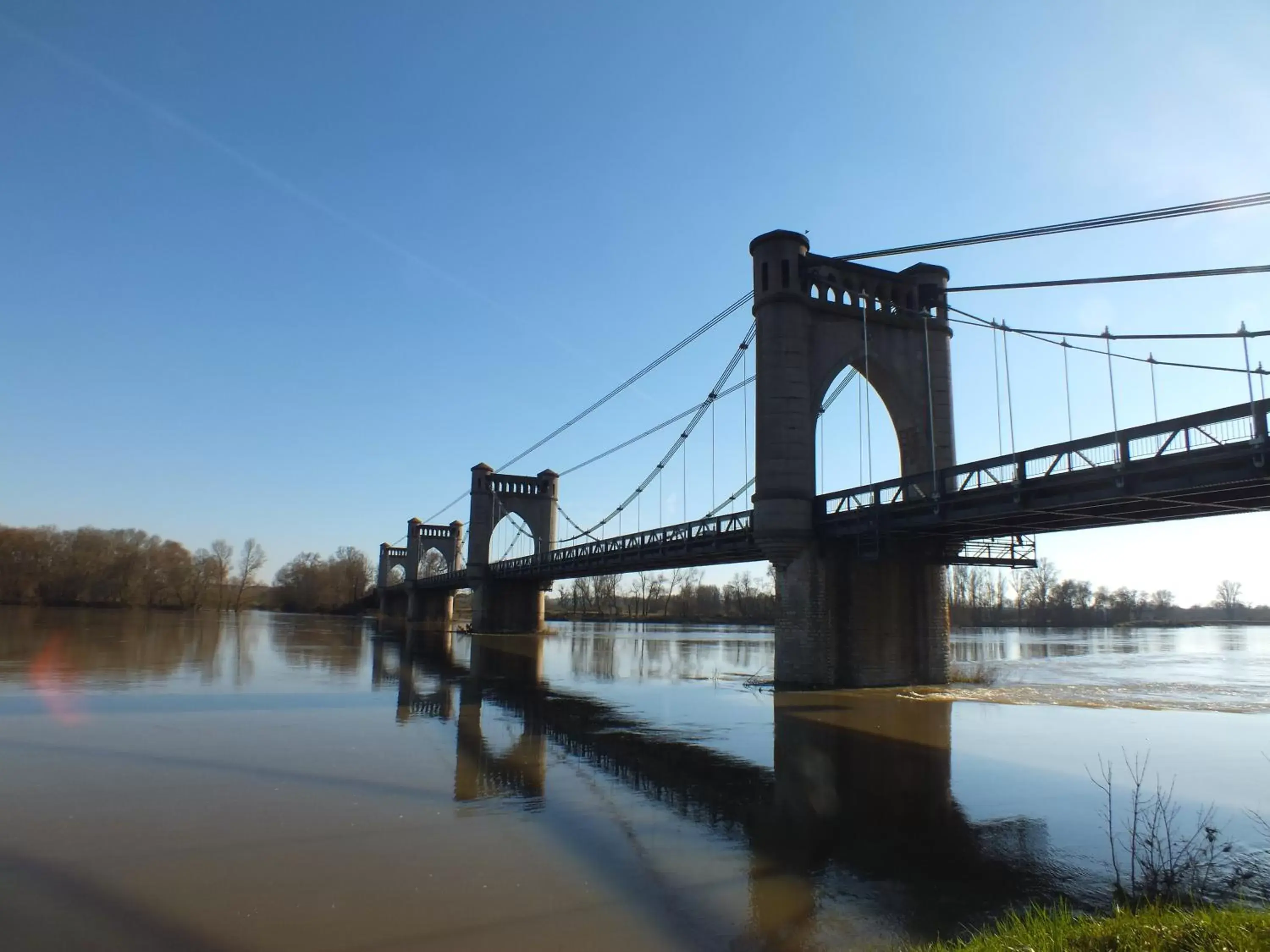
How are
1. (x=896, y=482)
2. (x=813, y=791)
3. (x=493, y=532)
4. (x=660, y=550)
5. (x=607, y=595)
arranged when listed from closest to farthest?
(x=813, y=791) < (x=896, y=482) < (x=660, y=550) < (x=493, y=532) < (x=607, y=595)

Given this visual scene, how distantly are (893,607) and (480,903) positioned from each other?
863 inches

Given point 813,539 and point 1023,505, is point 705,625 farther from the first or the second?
point 1023,505

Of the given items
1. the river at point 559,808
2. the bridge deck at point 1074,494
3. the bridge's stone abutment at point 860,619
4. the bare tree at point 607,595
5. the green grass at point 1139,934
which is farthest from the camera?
the bare tree at point 607,595

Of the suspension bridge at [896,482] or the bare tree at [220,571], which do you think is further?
the bare tree at [220,571]

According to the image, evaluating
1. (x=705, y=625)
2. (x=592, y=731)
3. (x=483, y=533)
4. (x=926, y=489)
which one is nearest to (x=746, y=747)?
(x=592, y=731)

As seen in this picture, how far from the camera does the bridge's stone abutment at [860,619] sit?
84.0 ft

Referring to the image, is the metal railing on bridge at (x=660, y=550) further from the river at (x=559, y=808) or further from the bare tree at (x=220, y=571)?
the bare tree at (x=220, y=571)

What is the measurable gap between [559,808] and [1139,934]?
7040 mm

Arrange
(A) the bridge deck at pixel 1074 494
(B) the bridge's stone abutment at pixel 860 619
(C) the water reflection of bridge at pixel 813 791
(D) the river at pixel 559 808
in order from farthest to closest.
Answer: (B) the bridge's stone abutment at pixel 860 619
(A) the bridge deck at pixel 1074 494
(C) the water reflection of bridge at pixel 813 791
(D) the river at pixel 559 808

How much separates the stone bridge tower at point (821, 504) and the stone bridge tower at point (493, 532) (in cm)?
4354

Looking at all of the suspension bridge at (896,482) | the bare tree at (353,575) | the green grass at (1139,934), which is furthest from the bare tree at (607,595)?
the green grass at (1139,934)

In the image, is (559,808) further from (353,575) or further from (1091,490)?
(353,575)

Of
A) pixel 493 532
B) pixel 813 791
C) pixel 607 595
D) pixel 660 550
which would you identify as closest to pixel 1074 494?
pixel 813 791

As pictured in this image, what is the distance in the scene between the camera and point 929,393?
97.8ft
